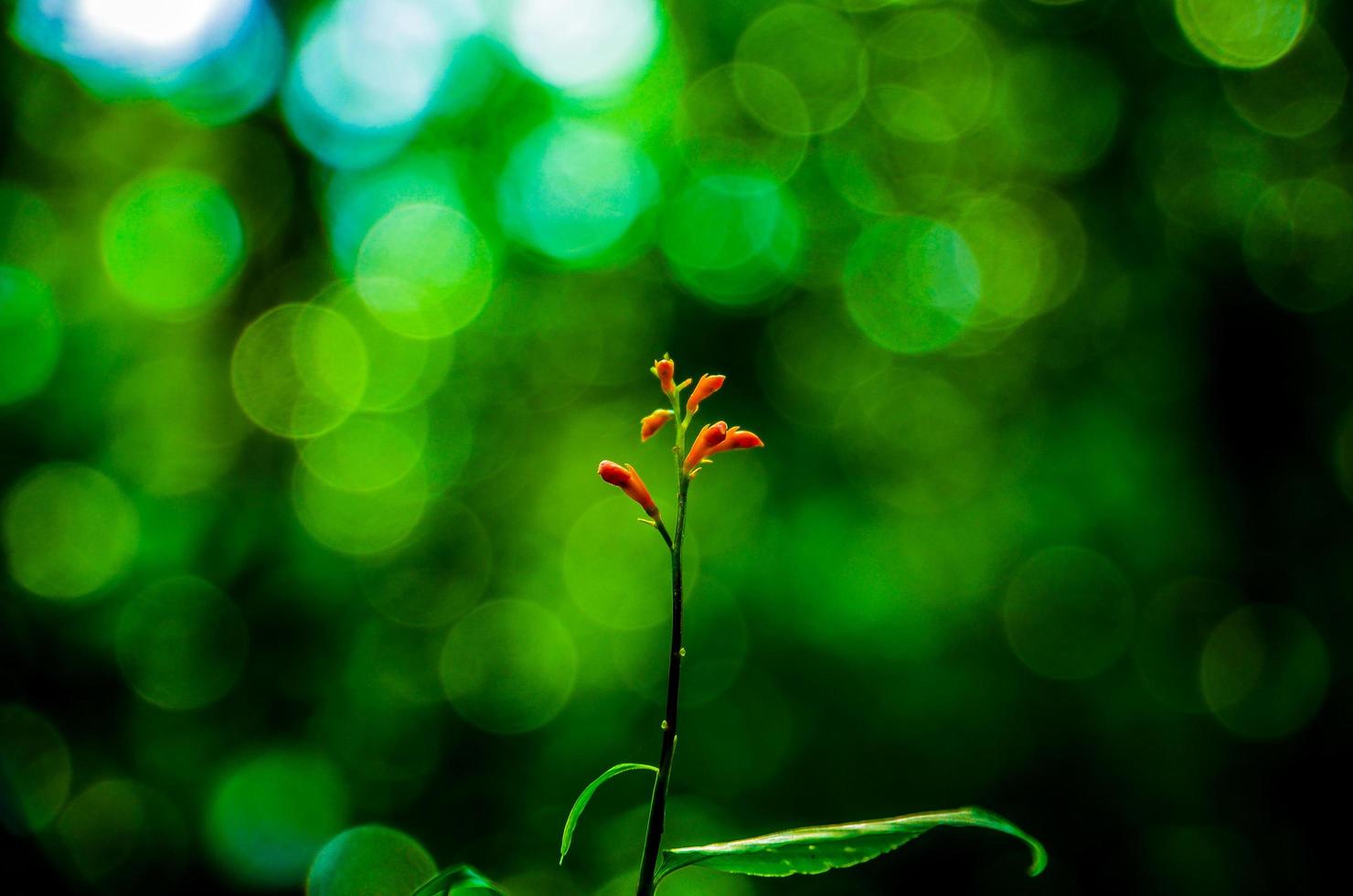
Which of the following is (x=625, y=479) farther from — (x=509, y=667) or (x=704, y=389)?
(x=509, y=667)

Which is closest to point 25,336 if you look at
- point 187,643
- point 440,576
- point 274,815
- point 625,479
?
point 187,643

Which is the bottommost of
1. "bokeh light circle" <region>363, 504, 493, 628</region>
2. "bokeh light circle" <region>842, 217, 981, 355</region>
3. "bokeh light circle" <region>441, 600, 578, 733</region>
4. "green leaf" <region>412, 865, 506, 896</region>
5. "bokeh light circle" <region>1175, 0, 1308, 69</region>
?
"bokeh light circle" <region>441, 600, 578, 733</region>

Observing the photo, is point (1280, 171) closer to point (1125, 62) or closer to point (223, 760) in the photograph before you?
point (1125, 62)

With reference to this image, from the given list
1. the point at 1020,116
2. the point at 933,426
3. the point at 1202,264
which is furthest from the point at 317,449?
the point at 1202,264

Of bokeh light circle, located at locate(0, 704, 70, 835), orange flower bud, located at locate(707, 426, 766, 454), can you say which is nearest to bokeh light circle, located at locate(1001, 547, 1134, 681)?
orange flower bud, located at locate(707, 426, 766, 454)

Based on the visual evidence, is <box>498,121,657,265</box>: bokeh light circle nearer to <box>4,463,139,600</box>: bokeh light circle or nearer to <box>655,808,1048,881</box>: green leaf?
<box>4,463,139,600</box>: bokeh light circle

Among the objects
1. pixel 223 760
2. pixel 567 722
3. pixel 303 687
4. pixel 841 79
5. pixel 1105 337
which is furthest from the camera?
pixel 841 79
